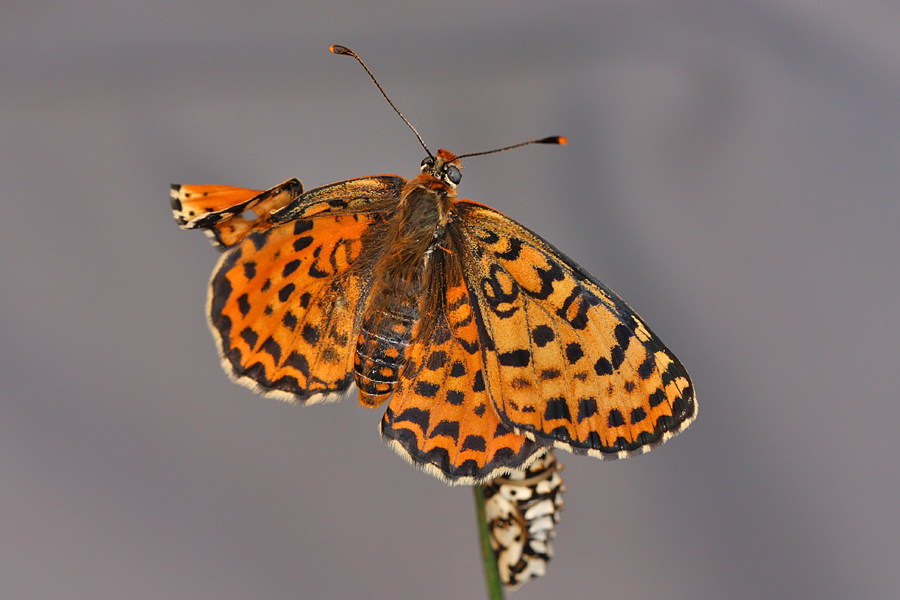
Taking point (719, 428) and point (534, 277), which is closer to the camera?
point (534, 277)

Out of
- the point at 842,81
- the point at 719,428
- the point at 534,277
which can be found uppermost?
the point at 842,81

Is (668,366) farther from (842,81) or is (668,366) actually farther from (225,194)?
(842,81)

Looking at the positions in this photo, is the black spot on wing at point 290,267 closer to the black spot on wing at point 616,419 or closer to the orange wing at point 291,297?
the orange wing at point 291,297

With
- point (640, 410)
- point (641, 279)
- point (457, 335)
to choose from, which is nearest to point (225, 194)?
point (457, 335)

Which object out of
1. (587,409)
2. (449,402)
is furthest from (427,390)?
(587,409)

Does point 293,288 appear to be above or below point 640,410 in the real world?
above

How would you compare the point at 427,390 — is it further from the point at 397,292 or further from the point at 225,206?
the point at 225,206

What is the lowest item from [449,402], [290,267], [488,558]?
[488,558]

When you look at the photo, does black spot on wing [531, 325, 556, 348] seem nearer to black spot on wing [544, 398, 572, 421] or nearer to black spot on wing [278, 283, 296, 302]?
black spot on wing [544, 398, 572, 421]
